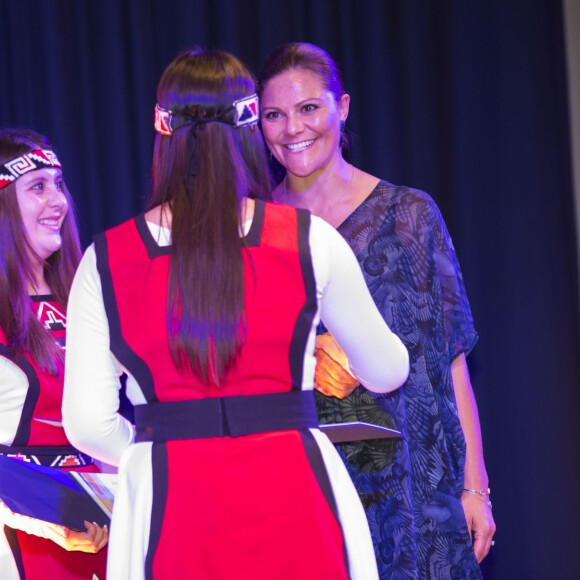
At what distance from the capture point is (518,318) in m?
3.25

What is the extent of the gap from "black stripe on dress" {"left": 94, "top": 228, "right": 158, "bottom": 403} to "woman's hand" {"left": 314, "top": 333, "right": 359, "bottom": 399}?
0.45 meters

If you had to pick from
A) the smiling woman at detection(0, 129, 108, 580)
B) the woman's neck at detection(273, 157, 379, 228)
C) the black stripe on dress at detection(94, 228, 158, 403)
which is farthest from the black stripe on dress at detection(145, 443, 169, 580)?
the woman's neck at detection(273, 157, 379, 228)

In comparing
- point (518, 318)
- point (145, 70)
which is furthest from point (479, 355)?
point (145, 70)

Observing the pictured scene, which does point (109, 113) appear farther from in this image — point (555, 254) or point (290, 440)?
point (290, 440)

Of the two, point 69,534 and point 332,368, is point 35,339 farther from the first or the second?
point 332,368

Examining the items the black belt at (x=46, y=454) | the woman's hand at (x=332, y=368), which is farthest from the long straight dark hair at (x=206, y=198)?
the black belt at (x=46, y=454)

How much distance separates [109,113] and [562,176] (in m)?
1.64

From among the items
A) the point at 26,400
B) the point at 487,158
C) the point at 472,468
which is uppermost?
→ the point at 487,158

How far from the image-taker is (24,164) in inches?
104

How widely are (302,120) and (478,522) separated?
1.15 metres

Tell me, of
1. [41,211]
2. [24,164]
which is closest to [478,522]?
[41,211]

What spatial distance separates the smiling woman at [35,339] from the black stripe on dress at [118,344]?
23.8 inches

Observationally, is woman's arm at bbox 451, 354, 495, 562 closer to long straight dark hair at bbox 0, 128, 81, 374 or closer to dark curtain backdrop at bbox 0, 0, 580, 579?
dark curtain backdrop at bbox 0, 0, 580, 579

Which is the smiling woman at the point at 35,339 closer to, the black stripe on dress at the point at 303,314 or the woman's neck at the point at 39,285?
the woman's neck at the point at 39,285
